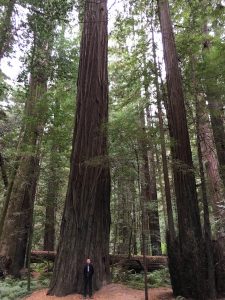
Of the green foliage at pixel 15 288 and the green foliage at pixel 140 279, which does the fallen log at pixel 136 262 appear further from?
the green foliage at pixel 15 288

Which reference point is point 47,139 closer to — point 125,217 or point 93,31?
point 93,31

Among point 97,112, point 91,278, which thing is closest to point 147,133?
point 97,112

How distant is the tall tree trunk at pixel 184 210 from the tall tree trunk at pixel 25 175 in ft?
15.6

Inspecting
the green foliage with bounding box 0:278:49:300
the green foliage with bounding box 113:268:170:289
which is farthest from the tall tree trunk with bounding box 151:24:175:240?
the green foliage with bounding box 0:278:49:300

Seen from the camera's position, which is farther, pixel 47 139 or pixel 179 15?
pixel 179 15

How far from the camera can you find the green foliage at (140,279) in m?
10.3

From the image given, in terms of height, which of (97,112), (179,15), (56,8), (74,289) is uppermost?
(179,15)

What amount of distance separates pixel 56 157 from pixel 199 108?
5.52 metres

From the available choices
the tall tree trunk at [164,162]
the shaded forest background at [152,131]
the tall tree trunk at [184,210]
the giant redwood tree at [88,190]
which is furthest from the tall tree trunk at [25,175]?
the tall tree trunk at [184,210]

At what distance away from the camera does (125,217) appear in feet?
49.0

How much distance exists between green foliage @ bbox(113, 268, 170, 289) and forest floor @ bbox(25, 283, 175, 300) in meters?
0.68

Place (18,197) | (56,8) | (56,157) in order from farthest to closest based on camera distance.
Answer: (18,197) → (56,157) → (56,8)

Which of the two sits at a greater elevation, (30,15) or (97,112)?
(30,15)

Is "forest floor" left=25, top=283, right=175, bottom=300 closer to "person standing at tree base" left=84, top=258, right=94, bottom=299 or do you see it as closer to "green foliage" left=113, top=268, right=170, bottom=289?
"person standing at tree base" left=84, top=258, right=94, bottom=299
